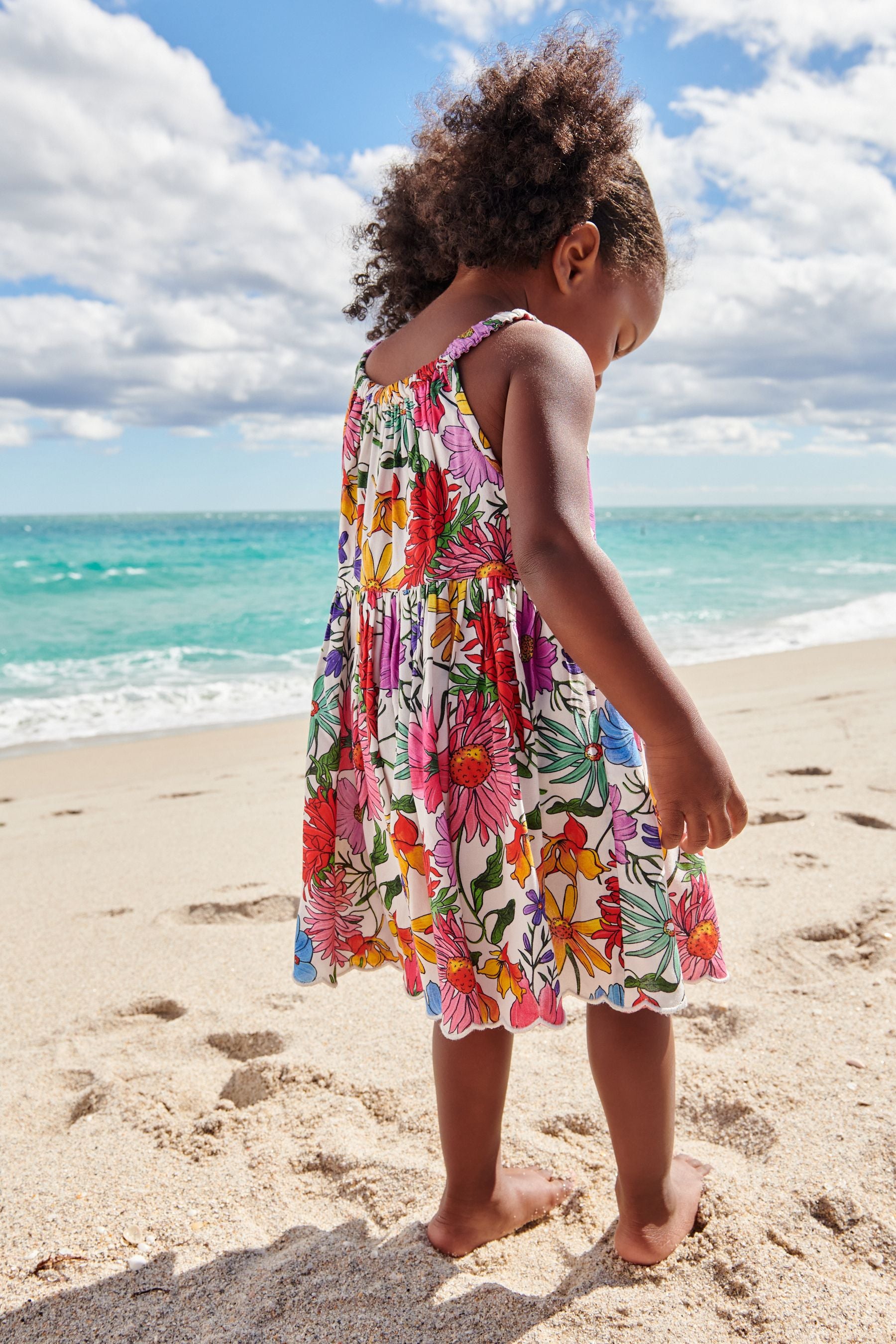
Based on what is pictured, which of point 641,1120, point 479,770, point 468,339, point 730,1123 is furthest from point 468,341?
point 730,1123

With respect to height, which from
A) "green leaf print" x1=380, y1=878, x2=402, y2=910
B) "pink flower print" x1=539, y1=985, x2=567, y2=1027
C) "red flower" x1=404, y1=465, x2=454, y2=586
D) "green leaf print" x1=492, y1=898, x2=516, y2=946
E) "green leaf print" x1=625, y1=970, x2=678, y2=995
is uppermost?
"red flower" x1=404, y1=465, x2=454, y2=586

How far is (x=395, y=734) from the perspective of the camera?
4.39 ft

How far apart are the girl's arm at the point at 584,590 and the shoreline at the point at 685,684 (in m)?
5.16

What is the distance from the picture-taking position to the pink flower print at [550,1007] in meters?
1.23

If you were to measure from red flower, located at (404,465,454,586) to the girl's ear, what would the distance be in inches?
13.7

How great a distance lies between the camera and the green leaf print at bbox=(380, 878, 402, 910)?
1.41 meters

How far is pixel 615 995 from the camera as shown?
124cm

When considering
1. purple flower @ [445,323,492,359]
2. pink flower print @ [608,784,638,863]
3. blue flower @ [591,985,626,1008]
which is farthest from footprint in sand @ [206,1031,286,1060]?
purple flower @ [445,323,492,359]

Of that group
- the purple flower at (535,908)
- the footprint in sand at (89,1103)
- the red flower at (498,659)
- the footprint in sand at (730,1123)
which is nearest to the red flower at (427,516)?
the red flower at (498,659)

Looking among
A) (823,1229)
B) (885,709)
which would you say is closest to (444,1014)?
(823,1229)

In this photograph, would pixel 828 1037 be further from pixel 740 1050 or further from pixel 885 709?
pixel 885 709

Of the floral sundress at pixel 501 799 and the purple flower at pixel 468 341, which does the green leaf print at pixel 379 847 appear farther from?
the purple flower at pixel 468 341

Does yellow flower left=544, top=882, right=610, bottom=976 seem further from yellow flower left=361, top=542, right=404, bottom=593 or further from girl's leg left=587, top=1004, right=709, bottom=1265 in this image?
yellow flower left=361, top=542, right=404, bottom=593

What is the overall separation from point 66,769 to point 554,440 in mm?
4711
